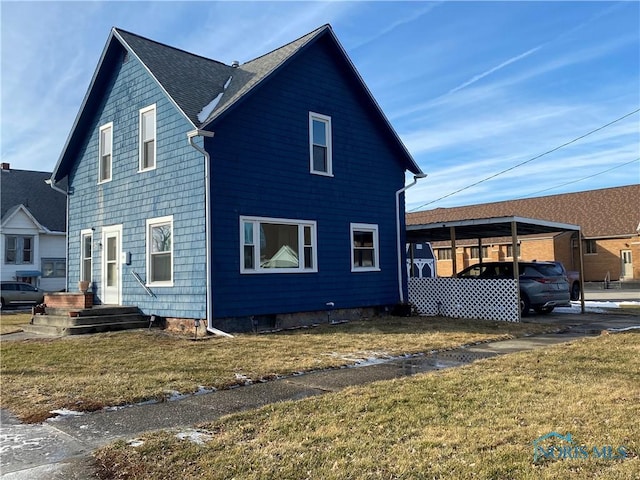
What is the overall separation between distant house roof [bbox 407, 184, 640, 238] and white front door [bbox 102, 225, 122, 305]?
27.0 meters

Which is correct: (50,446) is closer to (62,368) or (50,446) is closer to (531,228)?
(62,368)

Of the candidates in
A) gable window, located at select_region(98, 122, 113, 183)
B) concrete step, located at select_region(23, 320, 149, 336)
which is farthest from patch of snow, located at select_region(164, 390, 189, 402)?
gable window, located at select_region(98, 122, 113, 183)

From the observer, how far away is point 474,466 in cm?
401

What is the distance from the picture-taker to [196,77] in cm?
1481

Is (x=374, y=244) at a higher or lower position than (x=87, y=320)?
higher

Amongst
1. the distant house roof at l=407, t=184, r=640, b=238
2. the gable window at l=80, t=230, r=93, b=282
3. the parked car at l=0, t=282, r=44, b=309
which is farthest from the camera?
the distant house roof at l=407, t=184, r=640, b=238

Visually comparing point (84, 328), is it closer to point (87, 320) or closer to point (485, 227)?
point (87, 320)

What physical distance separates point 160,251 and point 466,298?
8.79 metres

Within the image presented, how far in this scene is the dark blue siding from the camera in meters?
12.7

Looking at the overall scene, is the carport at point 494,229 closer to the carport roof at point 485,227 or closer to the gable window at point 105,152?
the carport roof at point 485,227

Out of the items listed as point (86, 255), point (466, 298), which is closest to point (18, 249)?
point (86, 255)

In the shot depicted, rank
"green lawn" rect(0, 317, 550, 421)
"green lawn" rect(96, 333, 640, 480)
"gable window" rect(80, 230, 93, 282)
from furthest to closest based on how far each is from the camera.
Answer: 1. "gable window" rect(80, 230, 93, 282)
2. "green lawn" rect(0, 317, 550, 421)
3. "green lawn" rect(96, 333, 640, 480)

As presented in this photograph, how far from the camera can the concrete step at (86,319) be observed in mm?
12914

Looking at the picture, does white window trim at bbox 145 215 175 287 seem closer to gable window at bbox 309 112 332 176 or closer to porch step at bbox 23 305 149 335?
porch step at bbox 23 305 149 335
